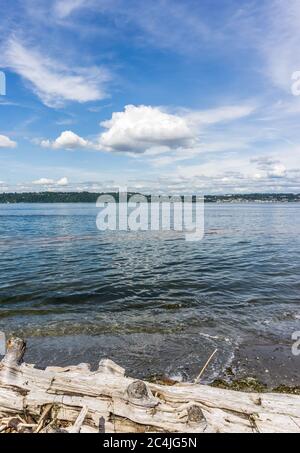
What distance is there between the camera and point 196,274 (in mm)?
24156

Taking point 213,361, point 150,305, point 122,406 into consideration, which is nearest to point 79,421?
point 122,406

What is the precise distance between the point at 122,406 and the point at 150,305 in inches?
436

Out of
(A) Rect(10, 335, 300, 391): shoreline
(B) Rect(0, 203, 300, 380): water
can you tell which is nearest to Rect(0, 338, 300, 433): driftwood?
(A) Rect(10, 335, 300, 391): shoreline

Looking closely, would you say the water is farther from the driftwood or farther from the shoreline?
the driftwood

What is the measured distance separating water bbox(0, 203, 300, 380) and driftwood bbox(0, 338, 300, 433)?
151 inches

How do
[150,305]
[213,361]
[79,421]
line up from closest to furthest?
[79,421] → [213,361] → [150,305]

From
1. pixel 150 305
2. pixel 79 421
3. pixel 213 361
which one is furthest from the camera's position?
pixel 150 305

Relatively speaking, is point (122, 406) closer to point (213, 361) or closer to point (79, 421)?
point (79, 421)

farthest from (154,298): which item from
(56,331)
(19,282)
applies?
(19,282)

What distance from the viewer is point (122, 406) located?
625cm

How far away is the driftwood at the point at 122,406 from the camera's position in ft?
19.7

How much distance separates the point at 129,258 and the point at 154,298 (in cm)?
1315

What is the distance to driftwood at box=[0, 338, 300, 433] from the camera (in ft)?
19.7
